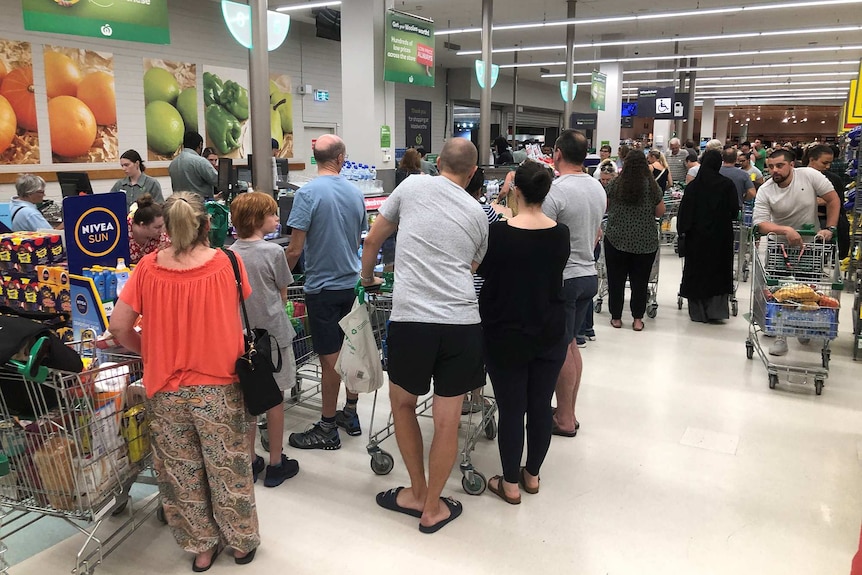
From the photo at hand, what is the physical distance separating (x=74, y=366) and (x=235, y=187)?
16.3ft

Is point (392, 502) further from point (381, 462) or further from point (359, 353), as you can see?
point (359, 353)

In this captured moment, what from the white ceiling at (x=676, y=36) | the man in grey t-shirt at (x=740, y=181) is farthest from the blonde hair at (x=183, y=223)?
the white ceiling at (x=676, y=36)

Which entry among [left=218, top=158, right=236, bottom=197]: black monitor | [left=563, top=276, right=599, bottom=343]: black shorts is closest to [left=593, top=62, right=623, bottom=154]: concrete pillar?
[left=218, top=158, right=236, bottom=197]: black monitor

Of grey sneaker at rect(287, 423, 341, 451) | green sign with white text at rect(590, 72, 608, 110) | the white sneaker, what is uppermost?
green sign with white text at rect(590, 72, 608, 110)

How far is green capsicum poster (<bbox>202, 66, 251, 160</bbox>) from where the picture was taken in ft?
40.3

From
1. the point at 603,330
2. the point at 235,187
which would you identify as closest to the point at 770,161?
the point at 603,330

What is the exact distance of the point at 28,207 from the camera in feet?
17.0

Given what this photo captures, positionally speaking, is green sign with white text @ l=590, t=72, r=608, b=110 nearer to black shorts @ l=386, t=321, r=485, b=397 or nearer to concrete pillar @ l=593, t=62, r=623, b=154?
concrete pillar @ l=593, t=62, r=623, b=154

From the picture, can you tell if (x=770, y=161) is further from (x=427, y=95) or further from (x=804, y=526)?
(x=427, y=95)

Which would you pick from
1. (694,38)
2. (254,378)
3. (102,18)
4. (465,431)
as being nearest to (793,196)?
Result: (465,431)

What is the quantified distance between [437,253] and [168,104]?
10353 mm

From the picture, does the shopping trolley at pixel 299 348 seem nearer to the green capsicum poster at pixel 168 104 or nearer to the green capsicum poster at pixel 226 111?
the green capsicum poster at pixel 168 104

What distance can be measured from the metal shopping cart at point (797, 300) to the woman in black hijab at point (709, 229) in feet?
2.77

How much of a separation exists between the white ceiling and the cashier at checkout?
821 centimetres
